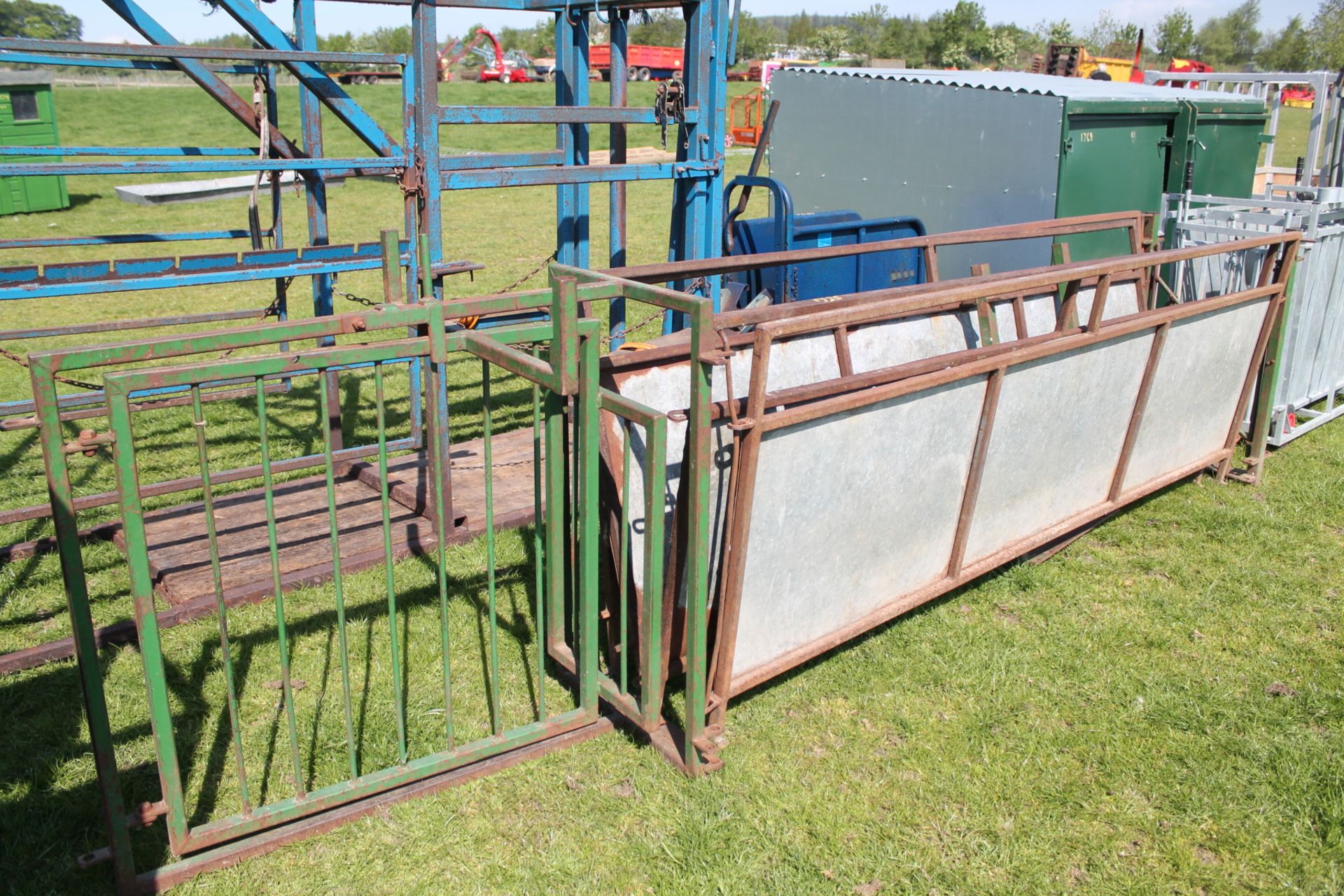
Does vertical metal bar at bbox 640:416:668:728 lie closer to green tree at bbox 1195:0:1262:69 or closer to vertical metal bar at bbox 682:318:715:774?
vertical metal bar at bbox 682:318:715:774

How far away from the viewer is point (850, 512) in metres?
3.68

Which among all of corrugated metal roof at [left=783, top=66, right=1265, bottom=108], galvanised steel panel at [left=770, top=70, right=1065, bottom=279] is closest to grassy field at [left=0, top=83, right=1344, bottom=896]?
galvanised steel panel at [left=770, top=70, right=1065, bottom=279]

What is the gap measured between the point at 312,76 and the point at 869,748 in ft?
13.4

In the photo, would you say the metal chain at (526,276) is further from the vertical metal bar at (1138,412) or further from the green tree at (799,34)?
the green tree at (799,34)

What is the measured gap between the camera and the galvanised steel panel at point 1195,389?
5070mm

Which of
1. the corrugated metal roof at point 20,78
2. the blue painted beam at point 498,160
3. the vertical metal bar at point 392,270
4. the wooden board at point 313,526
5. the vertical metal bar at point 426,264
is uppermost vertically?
the corrugated metal roof at point 20,78

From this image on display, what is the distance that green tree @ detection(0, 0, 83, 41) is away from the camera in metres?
54.2

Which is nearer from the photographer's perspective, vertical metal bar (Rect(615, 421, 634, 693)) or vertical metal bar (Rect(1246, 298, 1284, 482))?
vertical metal bar (Rect(615, 421, 634, 693))

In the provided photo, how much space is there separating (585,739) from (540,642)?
387mm

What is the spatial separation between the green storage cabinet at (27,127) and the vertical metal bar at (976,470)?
14.5 metres

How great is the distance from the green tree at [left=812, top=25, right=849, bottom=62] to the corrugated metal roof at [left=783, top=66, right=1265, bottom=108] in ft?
263

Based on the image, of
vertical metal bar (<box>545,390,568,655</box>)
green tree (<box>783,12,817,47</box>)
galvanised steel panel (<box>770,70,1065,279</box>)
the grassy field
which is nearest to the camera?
the grassy field

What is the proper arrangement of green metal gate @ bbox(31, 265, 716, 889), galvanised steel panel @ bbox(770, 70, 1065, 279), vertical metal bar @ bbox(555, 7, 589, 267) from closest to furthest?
green metal gate @ bbox(31, 265, 716, 889)
vertical metal bar @ bbox(555, 7, 589, 267)
galvanised steel panel @ bbox(770, 70, 1065, 279)

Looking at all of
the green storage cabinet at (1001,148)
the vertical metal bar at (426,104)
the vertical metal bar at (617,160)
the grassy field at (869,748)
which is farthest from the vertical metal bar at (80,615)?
the green storage cabinet at (1001,148)
